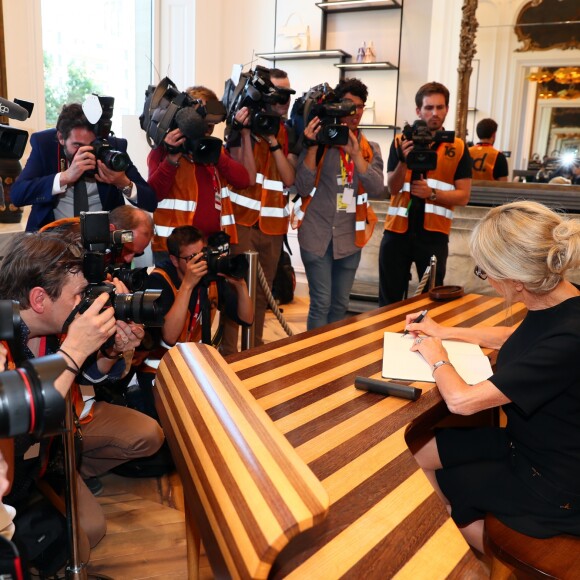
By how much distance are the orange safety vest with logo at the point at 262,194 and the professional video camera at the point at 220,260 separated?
640 mm

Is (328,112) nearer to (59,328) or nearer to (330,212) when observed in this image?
(330,212)

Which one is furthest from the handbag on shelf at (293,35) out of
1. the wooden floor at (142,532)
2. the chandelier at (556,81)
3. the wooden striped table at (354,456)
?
the wooden floor at (142,532)

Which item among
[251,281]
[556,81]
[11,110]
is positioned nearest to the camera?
[11,110]

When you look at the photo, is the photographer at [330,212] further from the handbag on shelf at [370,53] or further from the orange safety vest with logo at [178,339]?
the handbag on shelf at [370,53]

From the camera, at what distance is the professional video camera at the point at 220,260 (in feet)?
7.72

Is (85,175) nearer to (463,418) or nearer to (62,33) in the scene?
(463,418)

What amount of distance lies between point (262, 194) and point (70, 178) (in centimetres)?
103

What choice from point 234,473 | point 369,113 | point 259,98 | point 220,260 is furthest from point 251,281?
point 369,113

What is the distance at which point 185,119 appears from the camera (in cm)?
242

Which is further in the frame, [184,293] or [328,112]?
[328,112]

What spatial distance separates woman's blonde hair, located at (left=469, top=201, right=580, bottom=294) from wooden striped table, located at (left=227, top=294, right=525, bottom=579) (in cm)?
38

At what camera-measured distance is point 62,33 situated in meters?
4.43

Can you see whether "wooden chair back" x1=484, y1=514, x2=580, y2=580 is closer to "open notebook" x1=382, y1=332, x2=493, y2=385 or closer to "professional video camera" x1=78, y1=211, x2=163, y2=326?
"open notebook" x1=382, y1=332, x2=493, y2=385

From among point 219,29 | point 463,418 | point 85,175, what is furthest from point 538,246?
point 219,29
